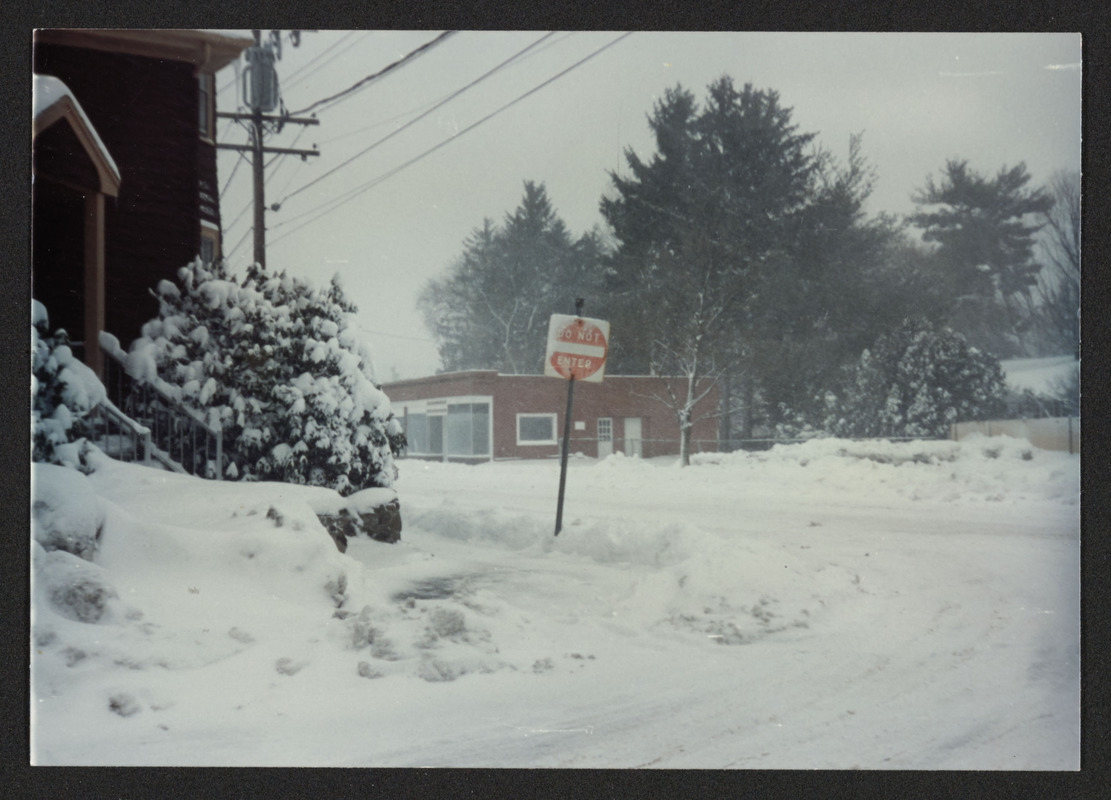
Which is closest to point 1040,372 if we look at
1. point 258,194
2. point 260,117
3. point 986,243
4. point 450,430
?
point 986,243

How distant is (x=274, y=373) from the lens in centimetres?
397

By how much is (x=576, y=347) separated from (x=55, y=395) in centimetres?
263

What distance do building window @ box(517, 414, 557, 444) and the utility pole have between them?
163 cm

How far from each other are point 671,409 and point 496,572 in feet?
4.40

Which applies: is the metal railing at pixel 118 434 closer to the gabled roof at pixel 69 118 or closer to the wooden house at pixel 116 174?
the wooden house at pixel 116 174

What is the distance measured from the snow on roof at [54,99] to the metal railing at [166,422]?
96 centimetres

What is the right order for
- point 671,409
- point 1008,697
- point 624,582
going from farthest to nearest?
1. point 671,409
2. point 624,582
3. point 1008,697

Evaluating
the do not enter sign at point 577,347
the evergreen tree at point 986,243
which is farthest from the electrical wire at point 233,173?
the evergreen tree at point 986,243

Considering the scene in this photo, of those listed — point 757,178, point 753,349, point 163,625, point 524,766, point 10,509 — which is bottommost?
point 524,766

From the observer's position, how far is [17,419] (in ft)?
11.9

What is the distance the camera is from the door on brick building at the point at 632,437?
3983 millimetres

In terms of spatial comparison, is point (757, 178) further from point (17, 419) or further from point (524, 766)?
point (17, 419)

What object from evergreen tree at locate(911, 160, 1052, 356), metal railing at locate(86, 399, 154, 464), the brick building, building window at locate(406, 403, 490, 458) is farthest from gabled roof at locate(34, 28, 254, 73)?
evergreen tree at locate(911, 160, 1052, 356)
